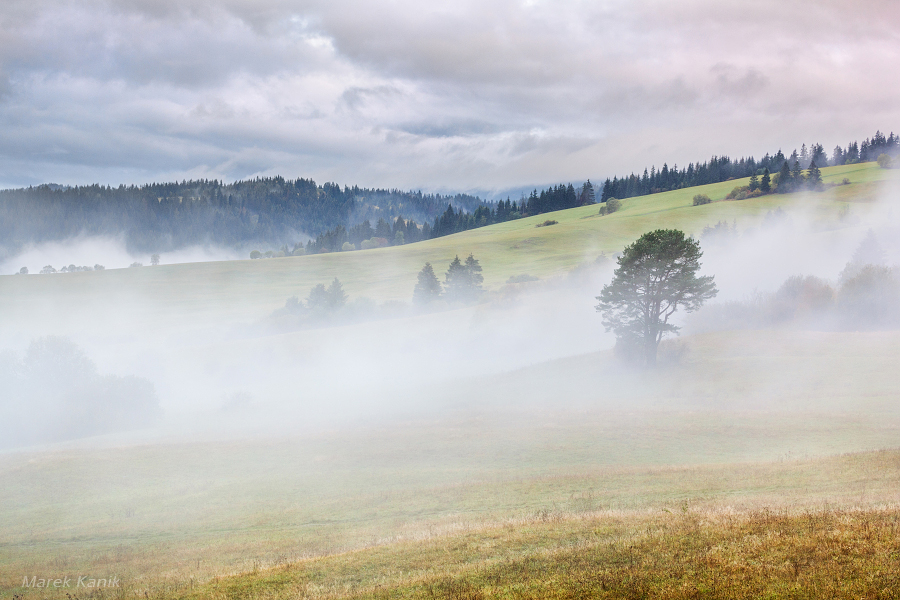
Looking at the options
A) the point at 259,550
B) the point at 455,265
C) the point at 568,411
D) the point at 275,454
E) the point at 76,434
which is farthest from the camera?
the point at 455,265

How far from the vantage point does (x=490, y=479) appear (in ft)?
106

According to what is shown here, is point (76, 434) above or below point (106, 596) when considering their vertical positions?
below

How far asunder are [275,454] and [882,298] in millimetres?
82619

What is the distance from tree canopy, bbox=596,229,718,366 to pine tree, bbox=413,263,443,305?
63.5 m

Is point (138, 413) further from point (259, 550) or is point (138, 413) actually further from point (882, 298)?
point (882, 298)

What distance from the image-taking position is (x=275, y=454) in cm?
4194

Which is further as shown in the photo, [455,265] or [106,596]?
[455,265]

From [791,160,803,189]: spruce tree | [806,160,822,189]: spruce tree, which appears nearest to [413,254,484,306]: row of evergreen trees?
[791,160,803,189]: spruce tree

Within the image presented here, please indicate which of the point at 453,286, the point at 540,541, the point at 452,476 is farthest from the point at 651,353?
the point at 453,286

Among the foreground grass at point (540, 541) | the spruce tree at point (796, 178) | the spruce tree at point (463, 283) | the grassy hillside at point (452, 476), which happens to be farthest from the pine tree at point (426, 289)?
the spruce tree at point (796, 178)

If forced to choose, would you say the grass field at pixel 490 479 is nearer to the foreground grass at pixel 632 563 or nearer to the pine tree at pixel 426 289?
the foreground grass at pixel 632 563

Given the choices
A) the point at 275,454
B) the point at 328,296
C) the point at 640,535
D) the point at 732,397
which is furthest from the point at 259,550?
the point at 328,296

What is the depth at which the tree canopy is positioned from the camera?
218 ft

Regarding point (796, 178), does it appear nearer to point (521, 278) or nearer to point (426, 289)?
point (521, 278)
